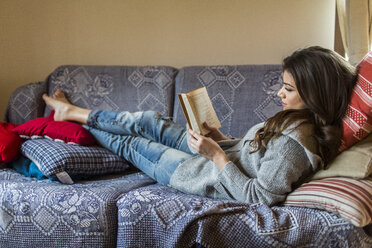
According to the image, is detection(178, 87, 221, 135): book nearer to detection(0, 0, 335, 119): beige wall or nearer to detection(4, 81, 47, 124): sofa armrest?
detection(0, 0, 335, 119): beige wall

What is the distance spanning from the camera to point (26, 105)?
88.3 inches

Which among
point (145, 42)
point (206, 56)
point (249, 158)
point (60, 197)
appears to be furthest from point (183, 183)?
point (145, 42)

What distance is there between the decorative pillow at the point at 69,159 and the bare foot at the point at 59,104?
0.90 feet

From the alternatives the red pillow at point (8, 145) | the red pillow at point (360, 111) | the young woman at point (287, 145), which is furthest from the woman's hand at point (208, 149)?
the red pillow at point (8, 145)

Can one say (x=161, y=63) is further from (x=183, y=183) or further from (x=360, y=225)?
(x=360, y=225)

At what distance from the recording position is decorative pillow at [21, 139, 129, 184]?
1.58 m

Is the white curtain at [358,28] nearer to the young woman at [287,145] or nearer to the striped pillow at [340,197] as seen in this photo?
the young woman at [287,145]

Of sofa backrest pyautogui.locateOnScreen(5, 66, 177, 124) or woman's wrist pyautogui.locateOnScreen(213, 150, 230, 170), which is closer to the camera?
woman's wrist pyautogui.locateOnScreen(213, 150, 230, 170)

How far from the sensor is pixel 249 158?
4.63 feet

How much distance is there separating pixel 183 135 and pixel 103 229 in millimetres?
624

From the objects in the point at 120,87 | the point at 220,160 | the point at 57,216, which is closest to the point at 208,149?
the point at 220,160

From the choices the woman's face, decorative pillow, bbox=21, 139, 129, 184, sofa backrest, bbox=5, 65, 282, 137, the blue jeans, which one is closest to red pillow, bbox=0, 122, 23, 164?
decorative pillow, bbox=21, 139, 129, 184

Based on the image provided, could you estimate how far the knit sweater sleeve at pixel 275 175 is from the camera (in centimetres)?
123

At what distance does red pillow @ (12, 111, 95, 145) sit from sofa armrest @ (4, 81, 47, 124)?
37cm
